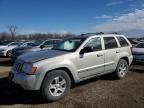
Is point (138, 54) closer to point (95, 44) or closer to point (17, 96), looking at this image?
point (95, 44)

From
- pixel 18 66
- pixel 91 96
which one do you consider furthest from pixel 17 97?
pixel 91 96

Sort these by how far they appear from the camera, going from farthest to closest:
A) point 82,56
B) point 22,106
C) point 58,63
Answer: point 82,56, point 58,63, point 22,106

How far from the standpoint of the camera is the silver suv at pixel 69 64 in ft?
17.8

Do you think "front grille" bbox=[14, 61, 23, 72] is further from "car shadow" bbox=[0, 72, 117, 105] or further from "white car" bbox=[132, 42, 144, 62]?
"white car" bbox=[132, 42, 144, 62]

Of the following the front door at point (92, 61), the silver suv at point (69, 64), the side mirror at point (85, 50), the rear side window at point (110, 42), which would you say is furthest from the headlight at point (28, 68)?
the rear side window at point (110, 42)

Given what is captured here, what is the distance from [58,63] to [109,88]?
80.1 inches

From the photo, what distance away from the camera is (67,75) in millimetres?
5918

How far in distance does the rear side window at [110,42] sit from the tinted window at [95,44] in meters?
0.33

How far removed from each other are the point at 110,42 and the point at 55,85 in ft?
9.62

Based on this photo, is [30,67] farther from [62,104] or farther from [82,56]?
[82,56]

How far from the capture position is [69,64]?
5.98 meters

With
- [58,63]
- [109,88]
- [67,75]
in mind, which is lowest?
[109,88]

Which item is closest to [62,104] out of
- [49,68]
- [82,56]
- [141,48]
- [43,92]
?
[43,92]

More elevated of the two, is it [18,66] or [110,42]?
[110,42]
